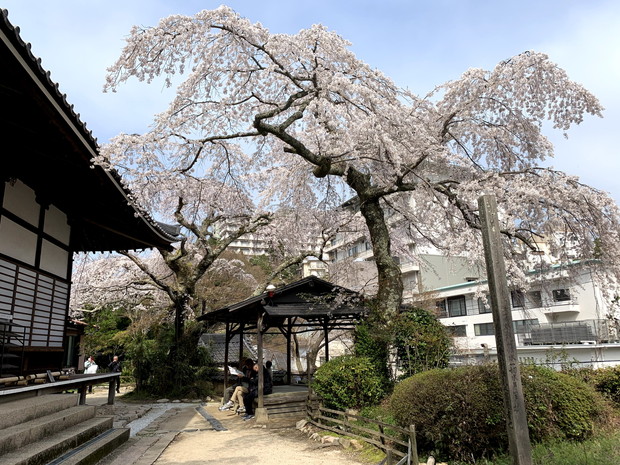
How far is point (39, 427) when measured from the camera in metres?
5.13

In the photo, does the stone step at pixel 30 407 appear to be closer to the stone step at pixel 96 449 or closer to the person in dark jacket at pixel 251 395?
the stone step at pixel 96 449

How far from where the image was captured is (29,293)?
7.08m

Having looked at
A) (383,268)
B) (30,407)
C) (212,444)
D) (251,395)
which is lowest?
(212,444)

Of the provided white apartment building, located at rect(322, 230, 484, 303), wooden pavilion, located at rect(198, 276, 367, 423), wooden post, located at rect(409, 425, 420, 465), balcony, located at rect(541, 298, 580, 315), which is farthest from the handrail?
balcony, located at rect(541, 298, 580, 315)

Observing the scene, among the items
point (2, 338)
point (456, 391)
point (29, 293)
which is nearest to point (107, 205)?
point (29, 293)

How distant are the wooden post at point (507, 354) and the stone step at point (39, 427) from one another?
191 inches

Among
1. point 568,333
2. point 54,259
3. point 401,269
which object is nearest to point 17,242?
point 54,259

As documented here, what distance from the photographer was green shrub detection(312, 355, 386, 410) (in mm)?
7992

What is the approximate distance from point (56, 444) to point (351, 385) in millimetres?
4808

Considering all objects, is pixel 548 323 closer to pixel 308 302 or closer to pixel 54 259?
pixel 308 302

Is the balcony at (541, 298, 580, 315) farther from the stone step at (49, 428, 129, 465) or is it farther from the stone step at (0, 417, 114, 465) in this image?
the stone step at (0, 417, 114, 465)

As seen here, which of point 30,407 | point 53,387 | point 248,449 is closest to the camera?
point 30,407

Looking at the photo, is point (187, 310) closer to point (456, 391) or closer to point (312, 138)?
point (312, 138)

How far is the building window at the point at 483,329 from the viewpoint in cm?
2781
